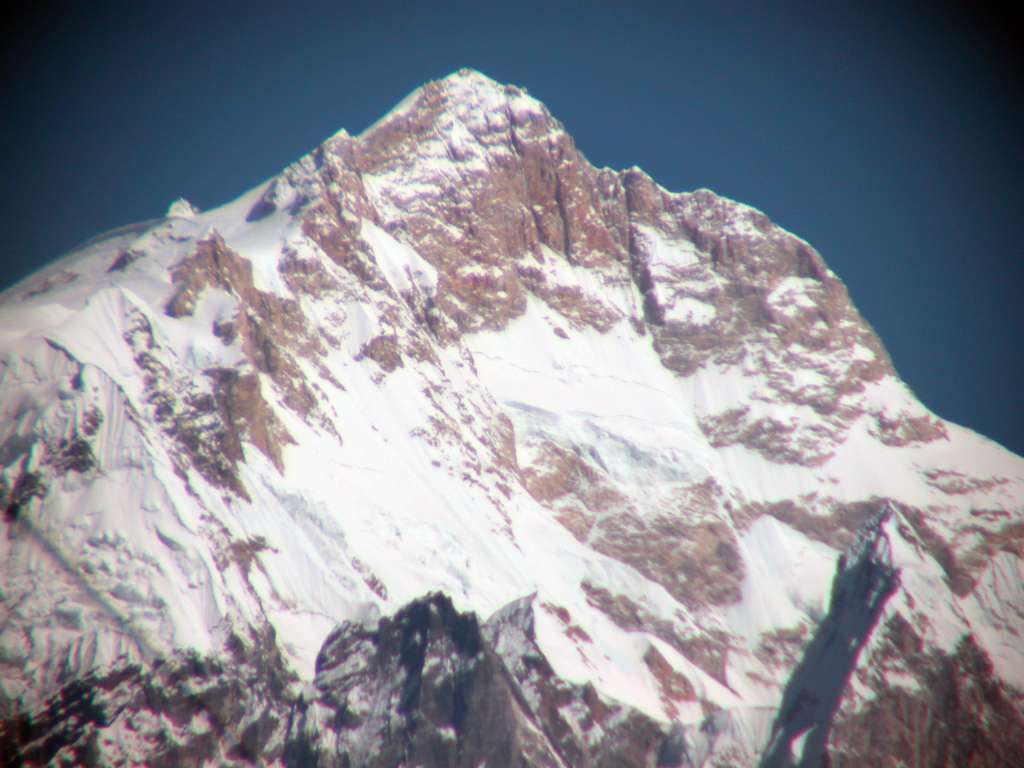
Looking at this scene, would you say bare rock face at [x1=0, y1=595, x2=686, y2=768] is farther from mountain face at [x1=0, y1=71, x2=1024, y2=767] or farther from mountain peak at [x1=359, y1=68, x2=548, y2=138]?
mountain peak at [x1=359, y1=68, x2=548, y2=138]

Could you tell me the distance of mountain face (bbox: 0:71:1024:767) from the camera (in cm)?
3588

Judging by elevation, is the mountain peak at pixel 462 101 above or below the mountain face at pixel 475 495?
above

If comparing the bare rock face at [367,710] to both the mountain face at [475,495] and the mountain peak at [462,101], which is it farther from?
the mountain peak at [462,101]

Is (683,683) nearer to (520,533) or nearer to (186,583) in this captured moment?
(520,533)

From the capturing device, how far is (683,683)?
171 feet

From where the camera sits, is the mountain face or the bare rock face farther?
the mountain face

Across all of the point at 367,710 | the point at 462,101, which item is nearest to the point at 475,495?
the point at 367,710

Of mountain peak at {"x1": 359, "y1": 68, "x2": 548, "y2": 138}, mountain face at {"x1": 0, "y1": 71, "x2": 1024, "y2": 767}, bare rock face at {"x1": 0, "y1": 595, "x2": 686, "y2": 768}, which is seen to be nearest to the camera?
bare rock face at {"x1": 0, "y1": 595, "x2": 686, "y2": 768}

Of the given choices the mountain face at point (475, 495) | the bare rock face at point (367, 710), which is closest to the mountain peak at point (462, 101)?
the mountain face at point (475, 495)

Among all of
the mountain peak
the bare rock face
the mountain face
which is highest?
the mountain peak

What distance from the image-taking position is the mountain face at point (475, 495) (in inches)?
1412

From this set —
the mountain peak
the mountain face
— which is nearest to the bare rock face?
Answer: the mountain face

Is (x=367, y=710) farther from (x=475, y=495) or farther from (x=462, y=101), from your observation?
(x=462, y=101)

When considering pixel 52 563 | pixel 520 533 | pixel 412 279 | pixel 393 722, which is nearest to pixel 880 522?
pixel 520 533
